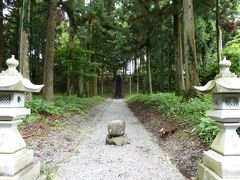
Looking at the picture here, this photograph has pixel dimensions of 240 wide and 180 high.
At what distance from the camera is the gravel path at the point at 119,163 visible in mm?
6098

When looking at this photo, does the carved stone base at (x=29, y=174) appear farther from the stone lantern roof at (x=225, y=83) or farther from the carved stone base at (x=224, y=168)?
the stone lantern roof at (x=225, y=83)

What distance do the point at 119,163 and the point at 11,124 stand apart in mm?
3180

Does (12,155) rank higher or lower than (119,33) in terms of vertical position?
lower

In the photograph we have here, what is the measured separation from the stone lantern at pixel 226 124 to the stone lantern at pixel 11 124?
9.33 ft

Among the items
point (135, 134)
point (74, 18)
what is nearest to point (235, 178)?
point (135, 134)

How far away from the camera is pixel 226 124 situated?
4.55 meters

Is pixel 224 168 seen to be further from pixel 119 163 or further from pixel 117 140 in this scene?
pixel 117 140

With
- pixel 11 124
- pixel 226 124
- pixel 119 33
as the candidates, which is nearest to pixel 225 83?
pixel 226 124

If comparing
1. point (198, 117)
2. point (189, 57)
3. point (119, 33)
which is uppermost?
point (119, 33)

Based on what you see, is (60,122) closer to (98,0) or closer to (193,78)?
(193,78)

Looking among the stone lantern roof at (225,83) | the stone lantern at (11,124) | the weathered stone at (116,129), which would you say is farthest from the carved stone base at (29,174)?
the weathered stone at (116,129)

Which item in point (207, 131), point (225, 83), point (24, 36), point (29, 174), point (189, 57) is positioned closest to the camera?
point (225, 83)

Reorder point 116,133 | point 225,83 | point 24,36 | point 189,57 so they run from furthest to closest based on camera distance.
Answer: point 189,57, point 24,36, point 116,133, point 225,83

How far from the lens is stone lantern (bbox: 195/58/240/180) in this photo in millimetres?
4422
